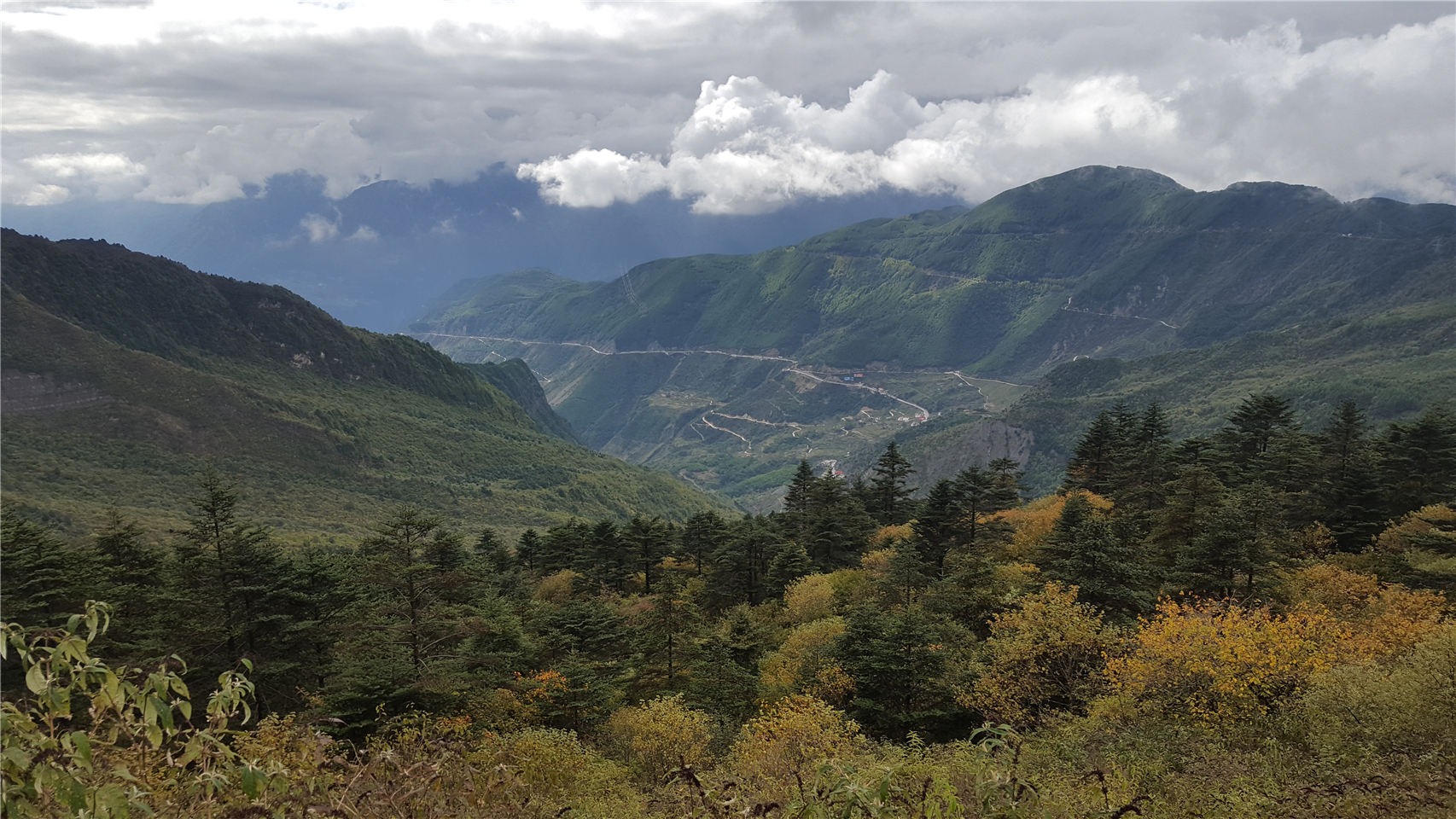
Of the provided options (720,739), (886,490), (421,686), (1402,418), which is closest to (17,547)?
(421,686)

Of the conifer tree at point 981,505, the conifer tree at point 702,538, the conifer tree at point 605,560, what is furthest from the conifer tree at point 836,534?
the conifer tree at point 605,560

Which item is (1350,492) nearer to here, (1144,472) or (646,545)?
(1144,472)

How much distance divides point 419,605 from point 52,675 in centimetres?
3246

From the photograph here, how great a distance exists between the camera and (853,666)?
42.8 meters

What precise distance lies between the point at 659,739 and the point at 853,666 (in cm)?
1228

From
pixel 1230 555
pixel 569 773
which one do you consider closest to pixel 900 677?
pixel 569 773

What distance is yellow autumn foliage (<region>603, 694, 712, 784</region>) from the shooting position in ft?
113

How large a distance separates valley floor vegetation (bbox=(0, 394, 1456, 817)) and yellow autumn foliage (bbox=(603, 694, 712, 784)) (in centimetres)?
24

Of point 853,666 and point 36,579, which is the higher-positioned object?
point 36,579

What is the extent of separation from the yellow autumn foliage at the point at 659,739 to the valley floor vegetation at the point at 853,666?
0.24m

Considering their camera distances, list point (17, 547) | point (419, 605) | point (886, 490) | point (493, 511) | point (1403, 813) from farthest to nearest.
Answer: point (493, 511)
point (886, 490)
point (17, 547)
point (419, 605)
point (1403, 813)

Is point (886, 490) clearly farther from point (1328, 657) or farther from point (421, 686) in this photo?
point (421, 686)

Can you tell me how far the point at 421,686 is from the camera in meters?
33.4

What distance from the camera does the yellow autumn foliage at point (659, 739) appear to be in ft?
113
